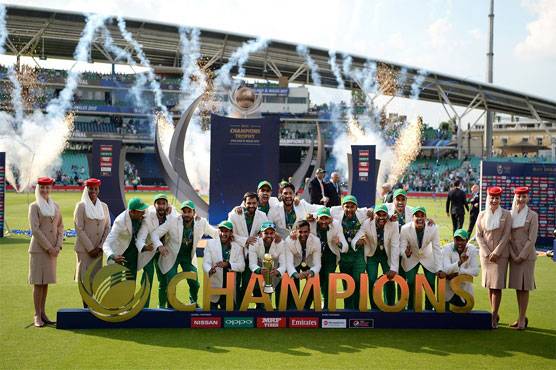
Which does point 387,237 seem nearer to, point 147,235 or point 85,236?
point 147,235

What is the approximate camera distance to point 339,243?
8312mm

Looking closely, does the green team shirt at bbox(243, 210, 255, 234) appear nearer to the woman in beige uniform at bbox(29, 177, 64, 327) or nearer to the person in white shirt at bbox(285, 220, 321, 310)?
the person in white shirt at bbox(285, 220, 321, 310)

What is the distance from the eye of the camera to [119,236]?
8102mm

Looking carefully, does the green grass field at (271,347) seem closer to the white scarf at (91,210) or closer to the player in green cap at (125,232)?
the player in green cap at (125,232)

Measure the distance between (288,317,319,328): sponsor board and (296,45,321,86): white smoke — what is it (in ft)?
143

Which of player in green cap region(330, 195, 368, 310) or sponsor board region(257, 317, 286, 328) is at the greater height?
player in green cap region(330, 195, 368, 310)

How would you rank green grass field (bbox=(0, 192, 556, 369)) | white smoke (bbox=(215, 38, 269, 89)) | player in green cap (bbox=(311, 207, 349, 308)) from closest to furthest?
green grass field (bbox=(0, 192, 556, 369)), player in green cap (bbox=(311, 207, 349, 308)), white smoke (bbox=(215, 38, 269, 89))

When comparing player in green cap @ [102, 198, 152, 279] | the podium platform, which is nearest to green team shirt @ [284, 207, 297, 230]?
the podium platform

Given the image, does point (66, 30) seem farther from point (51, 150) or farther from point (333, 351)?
point (333, 351)

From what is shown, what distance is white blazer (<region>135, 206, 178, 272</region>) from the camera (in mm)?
8078

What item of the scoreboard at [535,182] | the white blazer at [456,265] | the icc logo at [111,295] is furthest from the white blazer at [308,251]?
the scoreboard at [535,182]

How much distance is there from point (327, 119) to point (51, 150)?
29166 millimetres

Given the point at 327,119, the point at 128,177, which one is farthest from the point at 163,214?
the point at 327,119

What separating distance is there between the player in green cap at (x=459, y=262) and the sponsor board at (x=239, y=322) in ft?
8.54
